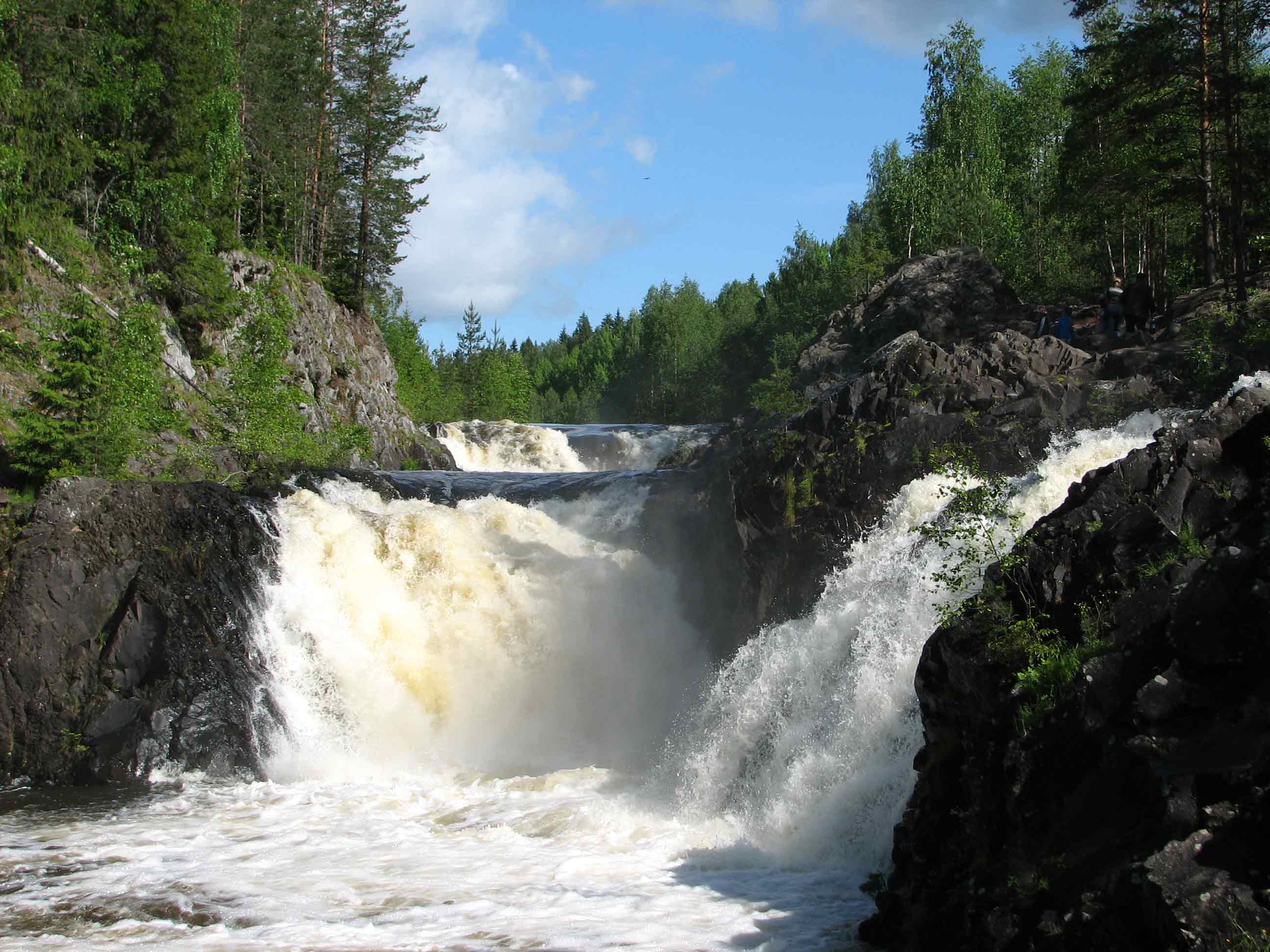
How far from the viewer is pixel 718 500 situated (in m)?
19.8

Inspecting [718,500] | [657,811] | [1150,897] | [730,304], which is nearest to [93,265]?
[718,500]

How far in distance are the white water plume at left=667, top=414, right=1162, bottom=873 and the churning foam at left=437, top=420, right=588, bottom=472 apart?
73.3 ft

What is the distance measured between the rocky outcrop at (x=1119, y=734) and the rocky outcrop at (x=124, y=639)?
11.1m

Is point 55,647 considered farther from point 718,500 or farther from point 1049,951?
point 1049,951

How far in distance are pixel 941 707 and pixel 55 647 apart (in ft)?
44.3

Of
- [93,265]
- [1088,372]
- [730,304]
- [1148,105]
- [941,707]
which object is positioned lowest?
[941,707]

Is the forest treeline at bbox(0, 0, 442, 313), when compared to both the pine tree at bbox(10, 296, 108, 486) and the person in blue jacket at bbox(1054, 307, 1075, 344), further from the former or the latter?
the person in blue jacket at bbox(1054, 307, 1075, 344)

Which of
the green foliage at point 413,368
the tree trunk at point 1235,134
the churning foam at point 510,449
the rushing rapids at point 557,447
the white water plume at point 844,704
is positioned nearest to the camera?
the white water plume at point 844,704

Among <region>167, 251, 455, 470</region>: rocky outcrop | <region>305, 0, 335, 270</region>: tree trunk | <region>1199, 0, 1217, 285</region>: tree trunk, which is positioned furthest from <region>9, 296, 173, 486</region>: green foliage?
<region>305, 0, 335, 270</region>: tree trunk

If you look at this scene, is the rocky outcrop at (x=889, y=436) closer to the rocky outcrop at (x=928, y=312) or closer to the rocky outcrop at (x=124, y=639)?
the rocky outcrop at (x=124, y=639)

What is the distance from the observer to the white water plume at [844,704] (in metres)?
11.0

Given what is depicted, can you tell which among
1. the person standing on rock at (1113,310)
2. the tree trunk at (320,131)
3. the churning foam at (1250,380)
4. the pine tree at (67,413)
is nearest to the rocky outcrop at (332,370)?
the tree trunk at (320,131)

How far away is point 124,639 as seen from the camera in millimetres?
15969

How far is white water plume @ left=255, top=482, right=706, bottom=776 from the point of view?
16.6 meters
